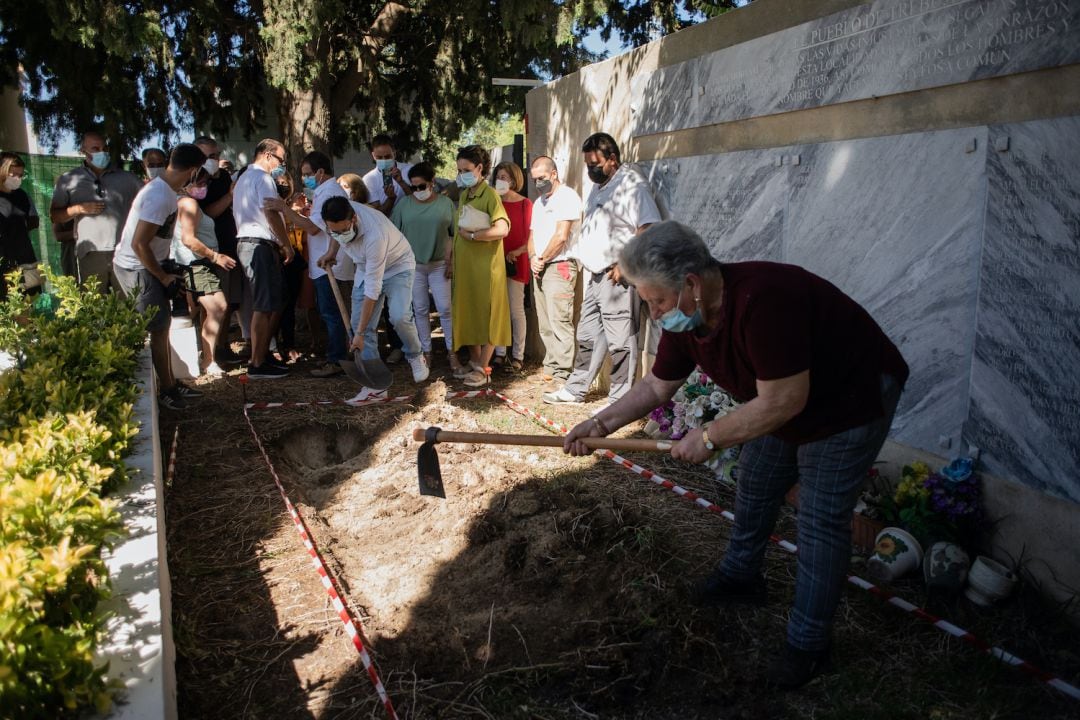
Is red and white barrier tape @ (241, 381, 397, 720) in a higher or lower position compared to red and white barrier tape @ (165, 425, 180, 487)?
lower

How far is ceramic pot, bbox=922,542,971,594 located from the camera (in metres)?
→ 3.47

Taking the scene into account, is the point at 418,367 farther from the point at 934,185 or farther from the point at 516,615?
the point at 934,185

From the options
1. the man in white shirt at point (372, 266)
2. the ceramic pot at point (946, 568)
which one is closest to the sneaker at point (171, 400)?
the man in white shirt at point (372, 266)

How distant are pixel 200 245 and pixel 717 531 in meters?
4.94

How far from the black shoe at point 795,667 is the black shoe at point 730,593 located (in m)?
0.49

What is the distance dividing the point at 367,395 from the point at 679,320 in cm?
451

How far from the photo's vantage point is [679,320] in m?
2.76

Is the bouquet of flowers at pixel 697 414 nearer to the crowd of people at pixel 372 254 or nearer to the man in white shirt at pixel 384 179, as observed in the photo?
A: the crowd of people at pixel 372 254

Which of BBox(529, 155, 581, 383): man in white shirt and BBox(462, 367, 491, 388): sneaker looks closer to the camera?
BBox(529, 155, 581, 383): man in white shirt

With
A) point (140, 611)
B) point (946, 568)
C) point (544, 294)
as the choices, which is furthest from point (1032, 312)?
point (544, 294)

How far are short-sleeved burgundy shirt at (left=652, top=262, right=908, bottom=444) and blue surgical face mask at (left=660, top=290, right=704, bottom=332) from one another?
2.6 inches

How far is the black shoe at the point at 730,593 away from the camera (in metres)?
3.42

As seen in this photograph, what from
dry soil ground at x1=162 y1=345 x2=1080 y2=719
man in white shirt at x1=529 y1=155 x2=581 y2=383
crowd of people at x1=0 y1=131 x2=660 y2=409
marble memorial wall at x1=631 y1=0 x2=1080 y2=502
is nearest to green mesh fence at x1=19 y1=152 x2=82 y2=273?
crowd of people at x1=0 y1=131 x2=660 y2=409

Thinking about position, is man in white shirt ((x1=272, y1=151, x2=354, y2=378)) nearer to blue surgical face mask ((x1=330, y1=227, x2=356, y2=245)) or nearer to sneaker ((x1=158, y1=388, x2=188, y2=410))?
blue surgical face mask ((x1=330, y1=227, x2=356, y2=245))
